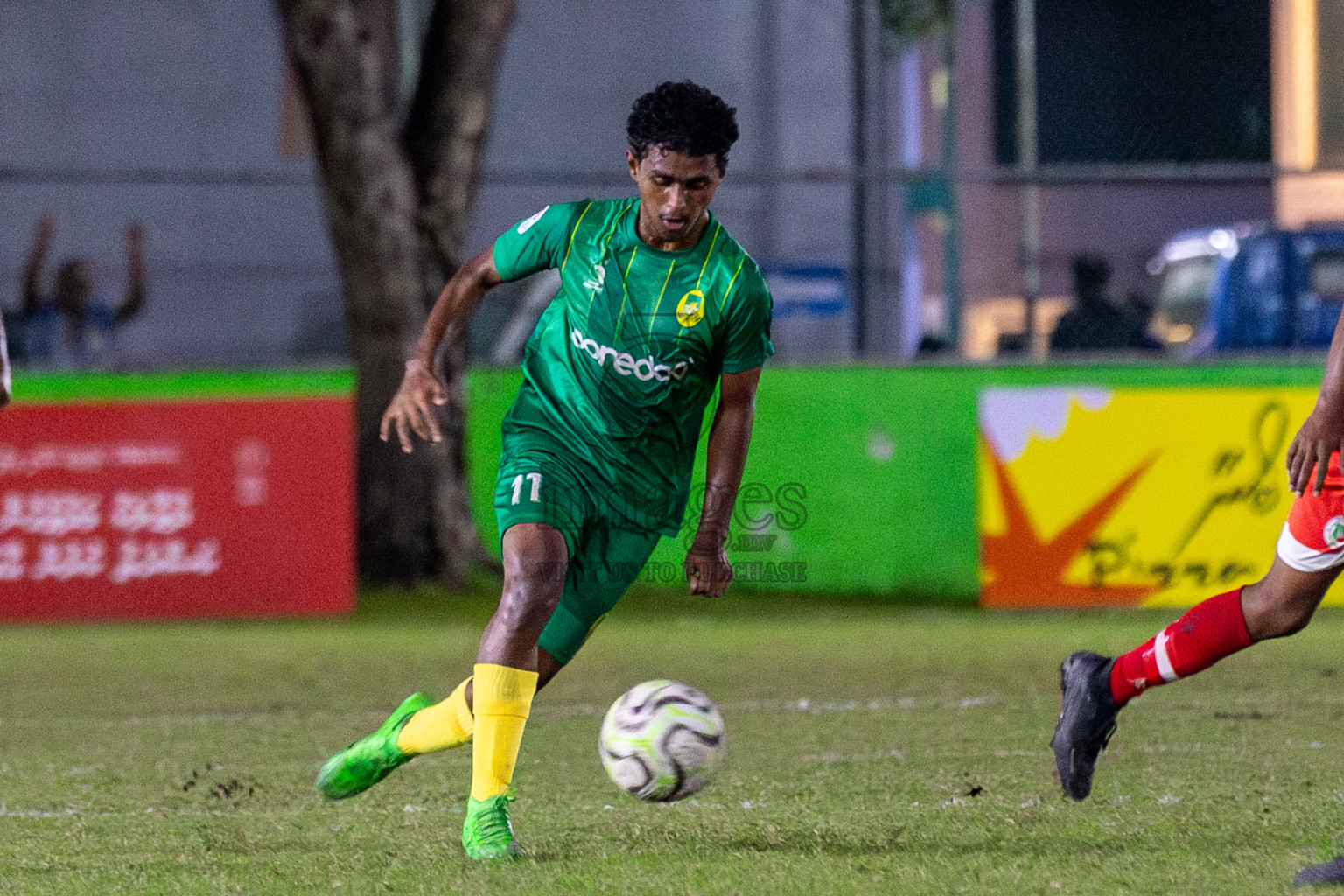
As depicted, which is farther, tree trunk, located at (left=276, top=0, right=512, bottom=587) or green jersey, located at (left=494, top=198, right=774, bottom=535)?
tree trunk, located at (left=276, top=0, right=512, bottom=587)

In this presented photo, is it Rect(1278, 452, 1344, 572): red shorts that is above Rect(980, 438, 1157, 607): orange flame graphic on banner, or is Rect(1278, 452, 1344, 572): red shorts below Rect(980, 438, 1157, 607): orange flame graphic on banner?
above

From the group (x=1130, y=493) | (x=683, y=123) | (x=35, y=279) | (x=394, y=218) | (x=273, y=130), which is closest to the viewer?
(x=683, y=123)

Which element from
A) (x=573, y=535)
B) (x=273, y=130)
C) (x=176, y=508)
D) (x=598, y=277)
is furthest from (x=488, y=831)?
(x=273, y=130)

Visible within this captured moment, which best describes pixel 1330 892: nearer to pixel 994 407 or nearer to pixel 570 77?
pixel 994 407

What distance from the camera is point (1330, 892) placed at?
3834mm

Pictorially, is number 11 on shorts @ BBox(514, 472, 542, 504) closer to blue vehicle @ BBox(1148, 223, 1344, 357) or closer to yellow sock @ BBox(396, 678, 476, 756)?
yellow sock @ BBox(396, 678, 476, 756)

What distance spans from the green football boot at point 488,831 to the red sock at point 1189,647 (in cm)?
157

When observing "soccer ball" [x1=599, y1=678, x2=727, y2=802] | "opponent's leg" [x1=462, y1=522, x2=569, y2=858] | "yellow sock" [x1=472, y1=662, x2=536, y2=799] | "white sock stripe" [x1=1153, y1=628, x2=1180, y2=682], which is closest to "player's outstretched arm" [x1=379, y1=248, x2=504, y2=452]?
"opponent's leg" [x1=462, y1=522, x2=569, y2=858]

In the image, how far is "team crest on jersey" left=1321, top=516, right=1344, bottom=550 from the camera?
423cm

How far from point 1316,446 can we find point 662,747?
5.29ft

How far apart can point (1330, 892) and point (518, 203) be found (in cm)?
1443

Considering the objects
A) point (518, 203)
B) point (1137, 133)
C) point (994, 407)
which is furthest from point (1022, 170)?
point (518, 203)

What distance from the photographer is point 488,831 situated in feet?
14.1

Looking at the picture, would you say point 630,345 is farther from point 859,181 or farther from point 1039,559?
point 859,181
